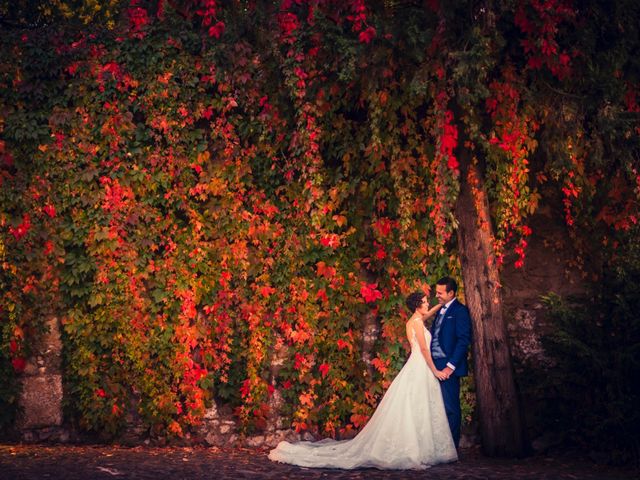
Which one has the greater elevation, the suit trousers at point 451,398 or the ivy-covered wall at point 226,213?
the ivy-covered wall at point 226,213

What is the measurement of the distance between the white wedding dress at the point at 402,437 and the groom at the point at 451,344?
0.62 ft

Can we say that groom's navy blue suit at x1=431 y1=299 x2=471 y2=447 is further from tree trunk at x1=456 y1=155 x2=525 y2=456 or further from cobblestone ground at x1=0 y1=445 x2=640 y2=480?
cobblestone ground at x1=0 y1=445 x2=640 y2=480

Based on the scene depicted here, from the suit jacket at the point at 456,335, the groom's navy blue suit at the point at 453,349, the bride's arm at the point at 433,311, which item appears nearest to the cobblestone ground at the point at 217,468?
the groom's navy blue suit at the point at 453,349

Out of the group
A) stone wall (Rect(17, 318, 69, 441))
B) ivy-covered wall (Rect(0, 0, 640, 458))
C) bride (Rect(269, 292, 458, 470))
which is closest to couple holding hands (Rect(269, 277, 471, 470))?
bride (Rect(269, 292, 458, 470))

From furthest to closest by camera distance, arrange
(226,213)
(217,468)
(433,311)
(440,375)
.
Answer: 1. (226,213)
2. (433,311)
3. (440,375)
4. (217,468)

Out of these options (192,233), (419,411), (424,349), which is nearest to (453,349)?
(424,349)

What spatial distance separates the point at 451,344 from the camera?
7859 millimetres

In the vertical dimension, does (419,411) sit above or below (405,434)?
above

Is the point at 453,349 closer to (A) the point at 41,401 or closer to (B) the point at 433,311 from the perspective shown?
(B) the point at 433,311

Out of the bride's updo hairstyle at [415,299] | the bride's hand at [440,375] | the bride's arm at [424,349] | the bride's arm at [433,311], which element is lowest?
the bride's hand at [440,375]

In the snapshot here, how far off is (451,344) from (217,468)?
2654 mm

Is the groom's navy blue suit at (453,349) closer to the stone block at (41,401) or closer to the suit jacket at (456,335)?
the suit jacket at (456,335)

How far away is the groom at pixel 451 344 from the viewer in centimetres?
774

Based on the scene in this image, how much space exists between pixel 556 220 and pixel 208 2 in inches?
182
